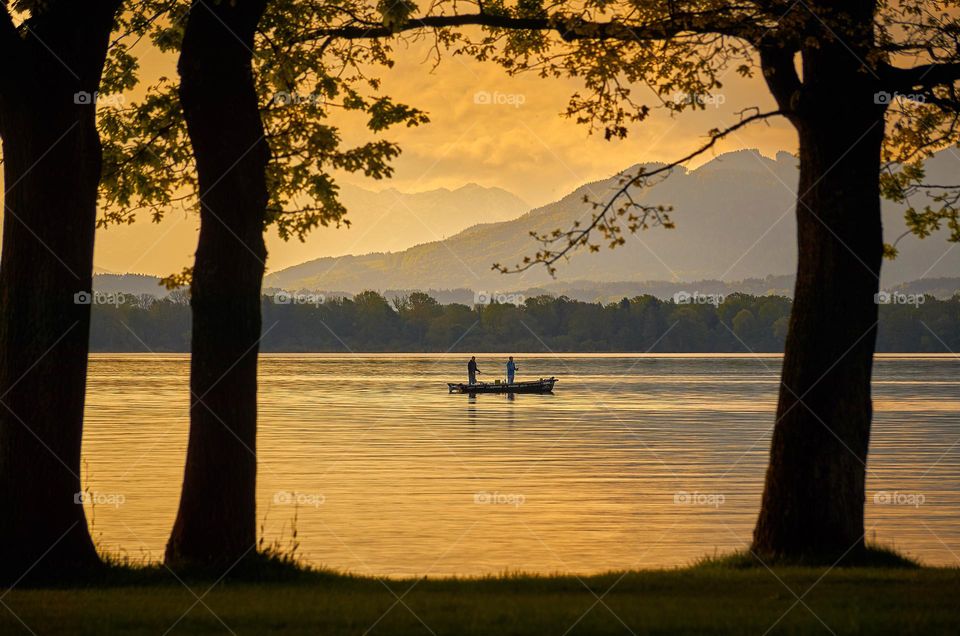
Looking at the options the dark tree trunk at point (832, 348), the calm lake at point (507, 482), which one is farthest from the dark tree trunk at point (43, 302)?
the dark tree trunk at point (832, 348)

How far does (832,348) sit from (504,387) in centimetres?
8189

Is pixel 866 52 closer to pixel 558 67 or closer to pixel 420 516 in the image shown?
pixel 558 67

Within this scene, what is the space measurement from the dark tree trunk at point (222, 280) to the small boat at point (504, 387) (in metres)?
81.8

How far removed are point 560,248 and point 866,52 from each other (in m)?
4.66

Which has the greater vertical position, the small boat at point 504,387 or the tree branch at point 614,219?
the tree branch at point 614,219

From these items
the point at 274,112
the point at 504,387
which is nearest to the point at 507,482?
the point at 274,112

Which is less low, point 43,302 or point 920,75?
point 920,75

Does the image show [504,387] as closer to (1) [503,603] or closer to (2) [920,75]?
(2) [920,75]

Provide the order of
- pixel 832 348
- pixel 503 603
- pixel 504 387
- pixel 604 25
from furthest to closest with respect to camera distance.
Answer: pixel 504 387
pixel 604 25
pixel 832 348
pixel 503 603

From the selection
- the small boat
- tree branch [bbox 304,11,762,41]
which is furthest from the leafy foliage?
the small boat

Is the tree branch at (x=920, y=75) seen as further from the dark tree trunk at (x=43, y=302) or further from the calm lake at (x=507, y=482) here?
the dark tree trunk at (x=43, y=302)

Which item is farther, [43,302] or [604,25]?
[604,25]

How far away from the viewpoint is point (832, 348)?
18.6m

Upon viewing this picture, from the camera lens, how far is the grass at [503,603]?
42.6ft
